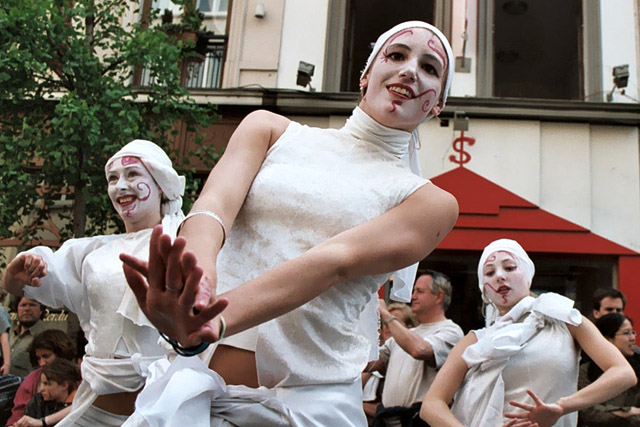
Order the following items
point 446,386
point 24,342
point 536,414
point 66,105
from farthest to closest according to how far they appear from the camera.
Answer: point 66,105 < point 24,342 < point 446,386 < point 536,414

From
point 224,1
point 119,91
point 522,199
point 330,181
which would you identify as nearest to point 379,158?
point 330,181

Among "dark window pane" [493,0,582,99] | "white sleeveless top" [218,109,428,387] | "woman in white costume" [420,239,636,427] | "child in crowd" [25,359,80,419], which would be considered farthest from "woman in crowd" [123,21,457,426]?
"dark window pane" [493,0,582,99]

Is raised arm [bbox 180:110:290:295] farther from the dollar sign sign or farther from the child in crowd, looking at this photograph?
the dollar sign sign

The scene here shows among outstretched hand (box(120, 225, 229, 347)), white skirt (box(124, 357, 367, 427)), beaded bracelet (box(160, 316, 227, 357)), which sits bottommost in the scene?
white skirt (box(124, 357, 367, 427))

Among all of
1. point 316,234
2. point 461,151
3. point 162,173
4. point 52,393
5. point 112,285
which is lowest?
point 52,393

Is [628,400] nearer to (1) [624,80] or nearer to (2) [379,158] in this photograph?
(2) [379,158]

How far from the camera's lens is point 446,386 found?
3504 millimetres

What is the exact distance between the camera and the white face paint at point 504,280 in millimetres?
3541

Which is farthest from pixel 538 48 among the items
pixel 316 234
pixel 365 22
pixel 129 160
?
pixel 316 234

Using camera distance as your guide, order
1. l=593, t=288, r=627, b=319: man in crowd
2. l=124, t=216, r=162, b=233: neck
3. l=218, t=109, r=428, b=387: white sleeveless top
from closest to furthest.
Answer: l=218, t=109, r=428, b=387: white sleeveless top < l=124, t=216, r=162, b=233: neck < l=593, t=288, r=627, b=319: man in crowd

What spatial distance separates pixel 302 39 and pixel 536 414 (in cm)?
860

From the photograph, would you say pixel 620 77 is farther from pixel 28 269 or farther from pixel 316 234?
pixel 316 234

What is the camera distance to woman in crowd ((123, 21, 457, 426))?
56.9 inches

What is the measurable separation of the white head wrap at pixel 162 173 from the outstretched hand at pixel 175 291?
2013 millimetres
